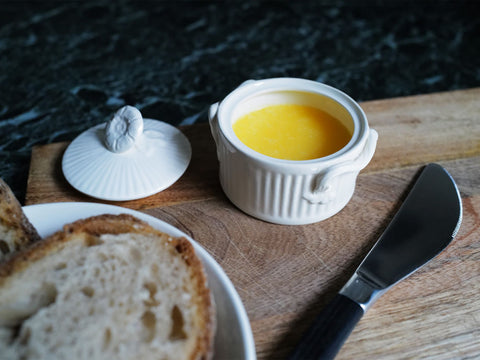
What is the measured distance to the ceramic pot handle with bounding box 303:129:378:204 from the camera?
112 cm

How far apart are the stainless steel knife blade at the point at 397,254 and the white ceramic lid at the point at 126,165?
0.58 metres

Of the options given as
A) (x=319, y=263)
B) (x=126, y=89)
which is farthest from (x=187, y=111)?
(x=319, y=263)

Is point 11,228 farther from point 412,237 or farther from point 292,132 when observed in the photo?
point 412,237

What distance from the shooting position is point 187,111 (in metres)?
1.91

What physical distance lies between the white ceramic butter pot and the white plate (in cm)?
26

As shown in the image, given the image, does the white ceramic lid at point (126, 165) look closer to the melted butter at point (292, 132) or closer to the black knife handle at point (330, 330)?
the melted butter at point (292, 132)

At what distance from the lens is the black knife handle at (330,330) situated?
94cm

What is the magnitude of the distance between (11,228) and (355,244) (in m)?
0.83

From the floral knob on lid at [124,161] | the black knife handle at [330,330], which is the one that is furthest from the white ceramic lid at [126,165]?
the black knife handle at [330,330]

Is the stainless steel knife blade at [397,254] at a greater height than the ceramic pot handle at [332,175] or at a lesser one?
lesser

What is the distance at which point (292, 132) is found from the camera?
1278 millimetres

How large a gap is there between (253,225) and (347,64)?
4.13ft

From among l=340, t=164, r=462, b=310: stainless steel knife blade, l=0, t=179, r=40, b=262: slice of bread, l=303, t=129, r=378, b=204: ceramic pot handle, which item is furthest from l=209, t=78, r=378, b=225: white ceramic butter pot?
l=0, t=179, r=40, b=262: slice of bread

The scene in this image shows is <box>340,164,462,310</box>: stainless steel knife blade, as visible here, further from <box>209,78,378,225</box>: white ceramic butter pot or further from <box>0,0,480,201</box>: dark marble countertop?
<box>0,0,480,201</box>: dark marble countertop
